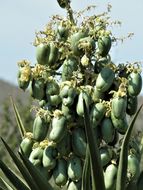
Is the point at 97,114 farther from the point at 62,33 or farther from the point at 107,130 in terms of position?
the point at 62,33

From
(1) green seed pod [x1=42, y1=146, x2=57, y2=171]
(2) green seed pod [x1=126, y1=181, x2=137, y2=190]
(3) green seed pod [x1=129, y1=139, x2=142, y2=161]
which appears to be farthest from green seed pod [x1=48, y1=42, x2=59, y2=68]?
(2) green seed pod [x1=126, y1=181, x2=137, y2=190]

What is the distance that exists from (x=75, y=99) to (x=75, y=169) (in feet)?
1.20

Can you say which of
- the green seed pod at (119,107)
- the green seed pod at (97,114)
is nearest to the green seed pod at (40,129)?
the green seed pod at (97,114)

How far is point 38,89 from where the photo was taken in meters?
3.72

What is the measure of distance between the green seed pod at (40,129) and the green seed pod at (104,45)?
489 mm

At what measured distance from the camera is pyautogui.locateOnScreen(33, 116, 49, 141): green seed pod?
3.71 metres

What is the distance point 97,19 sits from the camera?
388cm

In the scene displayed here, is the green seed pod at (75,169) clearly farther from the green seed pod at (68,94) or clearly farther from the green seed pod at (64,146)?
A: the green seed pod at (68,94)

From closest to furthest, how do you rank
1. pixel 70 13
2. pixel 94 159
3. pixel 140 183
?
1. pixel 94 159
2. pixel 140 183
3. pixel 70 13

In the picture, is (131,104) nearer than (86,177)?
No

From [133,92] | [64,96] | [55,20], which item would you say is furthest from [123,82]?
[55,20]

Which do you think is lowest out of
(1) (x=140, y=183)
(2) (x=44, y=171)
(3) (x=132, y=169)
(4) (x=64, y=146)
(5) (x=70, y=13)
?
(1) (x=140, y=183)

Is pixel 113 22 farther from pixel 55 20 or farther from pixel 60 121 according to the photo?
pixel 60 121

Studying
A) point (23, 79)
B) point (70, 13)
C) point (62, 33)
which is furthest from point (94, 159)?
point (70, 13)
